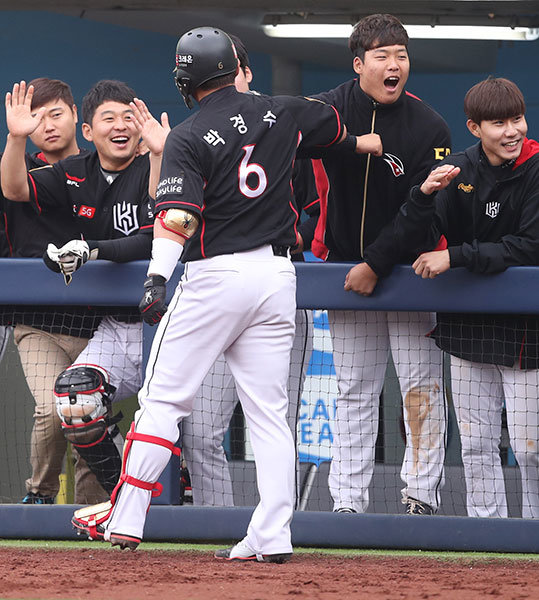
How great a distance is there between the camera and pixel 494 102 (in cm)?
364

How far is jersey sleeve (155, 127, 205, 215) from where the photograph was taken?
3.09 m

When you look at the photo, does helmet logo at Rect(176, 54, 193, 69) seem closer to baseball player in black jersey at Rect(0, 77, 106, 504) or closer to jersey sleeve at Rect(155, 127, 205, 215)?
jersey sleeve at Rect(155, 127, 205, 215)

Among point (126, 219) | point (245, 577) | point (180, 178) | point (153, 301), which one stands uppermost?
point (126, 219)

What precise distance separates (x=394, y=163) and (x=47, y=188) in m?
1.34

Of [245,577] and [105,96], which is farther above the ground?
[105,96]

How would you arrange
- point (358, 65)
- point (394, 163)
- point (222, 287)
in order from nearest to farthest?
point (222, 287)
point (394, 163)
point (358, 65)

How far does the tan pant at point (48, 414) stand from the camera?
3.87 meters

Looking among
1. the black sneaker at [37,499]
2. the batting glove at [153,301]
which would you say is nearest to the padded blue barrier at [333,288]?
the batting glove at [153,301]

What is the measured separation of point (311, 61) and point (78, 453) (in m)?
4.01

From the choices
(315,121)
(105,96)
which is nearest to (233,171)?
(315,121)

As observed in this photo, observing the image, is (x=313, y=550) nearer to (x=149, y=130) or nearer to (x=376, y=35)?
(x=149, y=130)

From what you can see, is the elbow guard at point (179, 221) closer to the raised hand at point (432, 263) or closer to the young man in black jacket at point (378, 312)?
the young man in black jacket at point (378, 312)

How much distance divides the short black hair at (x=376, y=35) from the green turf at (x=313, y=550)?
1786 millimetres

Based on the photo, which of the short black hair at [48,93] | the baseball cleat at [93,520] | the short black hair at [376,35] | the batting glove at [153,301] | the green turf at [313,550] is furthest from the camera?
the short black hair at [48,93]
